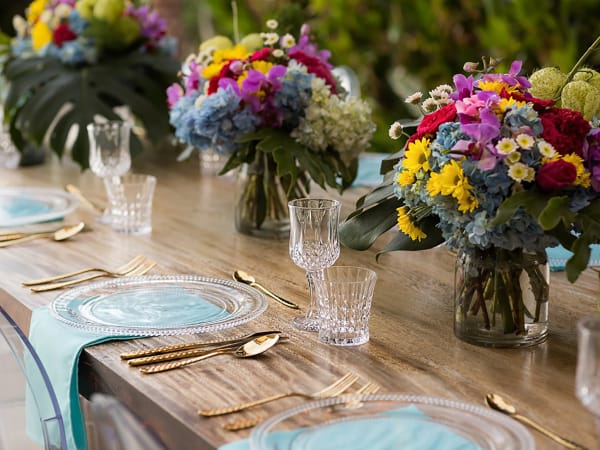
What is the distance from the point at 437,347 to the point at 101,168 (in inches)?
43.4

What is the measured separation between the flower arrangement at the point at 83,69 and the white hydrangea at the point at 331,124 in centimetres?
93

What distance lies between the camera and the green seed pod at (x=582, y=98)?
1.36 meters

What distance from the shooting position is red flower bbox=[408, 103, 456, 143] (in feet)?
4.40

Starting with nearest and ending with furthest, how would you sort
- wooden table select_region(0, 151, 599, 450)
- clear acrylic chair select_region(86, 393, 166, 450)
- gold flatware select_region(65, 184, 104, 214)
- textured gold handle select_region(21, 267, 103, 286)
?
1. clear acrylic chair select_region(86, 393, 166, 450)
2. wooden table select_region(0, 151, 599, 450)
3. textured gold handle select_region(21, 267, 103, 286)
4. gold flatware select_region(65, 184, 104, 214)

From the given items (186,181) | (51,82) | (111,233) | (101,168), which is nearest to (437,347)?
(111,233)

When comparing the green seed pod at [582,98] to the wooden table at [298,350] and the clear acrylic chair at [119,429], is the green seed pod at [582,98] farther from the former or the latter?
the clear acrylic chair at [119,429]

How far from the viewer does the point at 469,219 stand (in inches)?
50.9

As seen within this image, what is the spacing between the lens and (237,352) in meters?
1.36

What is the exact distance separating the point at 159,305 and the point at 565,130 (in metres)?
0.70

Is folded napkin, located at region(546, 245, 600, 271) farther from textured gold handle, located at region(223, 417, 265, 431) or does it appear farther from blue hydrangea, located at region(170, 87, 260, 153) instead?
textured gold handle, located at region(223, 417, 265, 431)

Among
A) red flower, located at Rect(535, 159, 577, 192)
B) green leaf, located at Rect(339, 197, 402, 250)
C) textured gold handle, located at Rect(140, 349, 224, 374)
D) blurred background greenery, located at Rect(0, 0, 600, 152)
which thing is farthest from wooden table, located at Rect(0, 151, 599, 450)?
blurred background greenery, located at Rect(0, 0, 600, 152)

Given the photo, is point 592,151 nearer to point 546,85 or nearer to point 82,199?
point 546,85

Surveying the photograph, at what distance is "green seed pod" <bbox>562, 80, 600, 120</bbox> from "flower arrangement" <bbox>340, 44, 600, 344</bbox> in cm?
3

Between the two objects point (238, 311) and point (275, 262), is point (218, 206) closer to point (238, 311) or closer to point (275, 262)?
point (275, 262)
